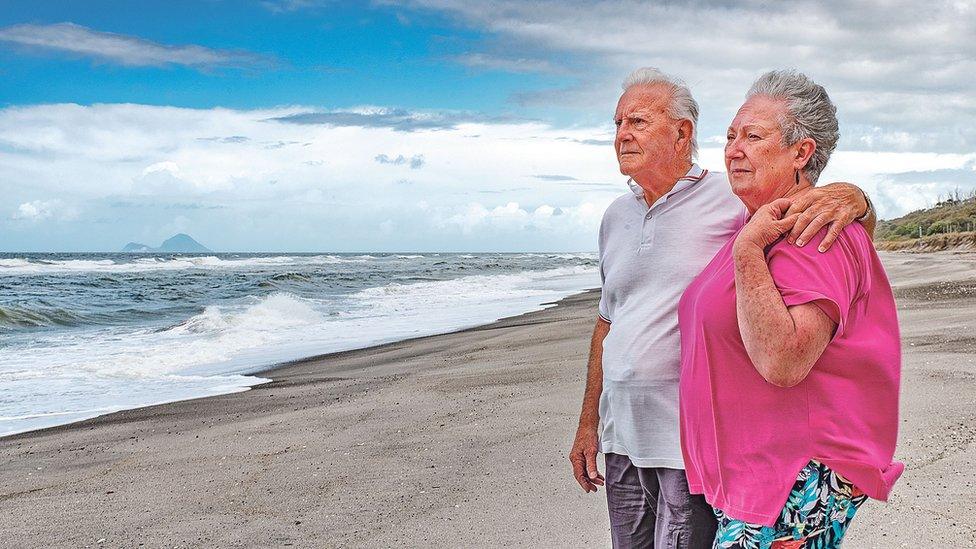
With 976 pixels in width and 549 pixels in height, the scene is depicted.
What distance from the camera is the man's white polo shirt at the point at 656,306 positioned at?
2.24 metres

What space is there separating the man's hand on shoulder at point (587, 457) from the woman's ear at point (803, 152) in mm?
1199

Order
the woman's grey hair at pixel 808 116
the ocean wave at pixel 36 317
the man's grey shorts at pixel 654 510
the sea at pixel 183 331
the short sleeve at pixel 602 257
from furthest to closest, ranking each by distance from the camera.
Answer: the ocean wave at pixel 36 317, the sea at pixel 183 331, the short sleeve at pixel 602 257, the man's grey shorts at pixel 654 510, the woman's grey hair at pixel 808 116

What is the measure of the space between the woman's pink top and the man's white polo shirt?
45cm

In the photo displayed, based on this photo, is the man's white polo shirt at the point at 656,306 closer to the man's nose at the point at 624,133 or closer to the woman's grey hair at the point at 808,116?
the man's nose at the point at 624,133

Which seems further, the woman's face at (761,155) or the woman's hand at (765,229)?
the woman's face at (761,155)

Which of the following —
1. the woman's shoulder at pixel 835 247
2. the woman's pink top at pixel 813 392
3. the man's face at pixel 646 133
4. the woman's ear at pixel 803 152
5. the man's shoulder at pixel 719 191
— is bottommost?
the woman's pink top at pixel 813 392

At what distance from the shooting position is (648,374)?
2.26 metres

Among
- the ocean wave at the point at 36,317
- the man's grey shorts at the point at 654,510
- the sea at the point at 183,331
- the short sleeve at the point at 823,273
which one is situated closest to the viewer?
the short sleeve at the point at 823,273

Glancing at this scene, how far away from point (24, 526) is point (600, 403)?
3.82 metres

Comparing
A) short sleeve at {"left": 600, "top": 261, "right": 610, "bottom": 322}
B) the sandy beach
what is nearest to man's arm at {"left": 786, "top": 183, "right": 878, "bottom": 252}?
short sleeve at {"left": 600, "top": 261, "right": 610, "bottom": 322}

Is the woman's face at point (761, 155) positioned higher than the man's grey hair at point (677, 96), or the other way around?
the man's grey hair at point (677, 96)

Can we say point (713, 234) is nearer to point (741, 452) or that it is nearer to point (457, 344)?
point (741, 452)

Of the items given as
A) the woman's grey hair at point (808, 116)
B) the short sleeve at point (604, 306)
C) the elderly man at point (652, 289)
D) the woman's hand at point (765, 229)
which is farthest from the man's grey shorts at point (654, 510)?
the woman's grey hair at point (808, 116)

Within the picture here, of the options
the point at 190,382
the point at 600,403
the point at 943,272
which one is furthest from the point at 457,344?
the point at 943,272
